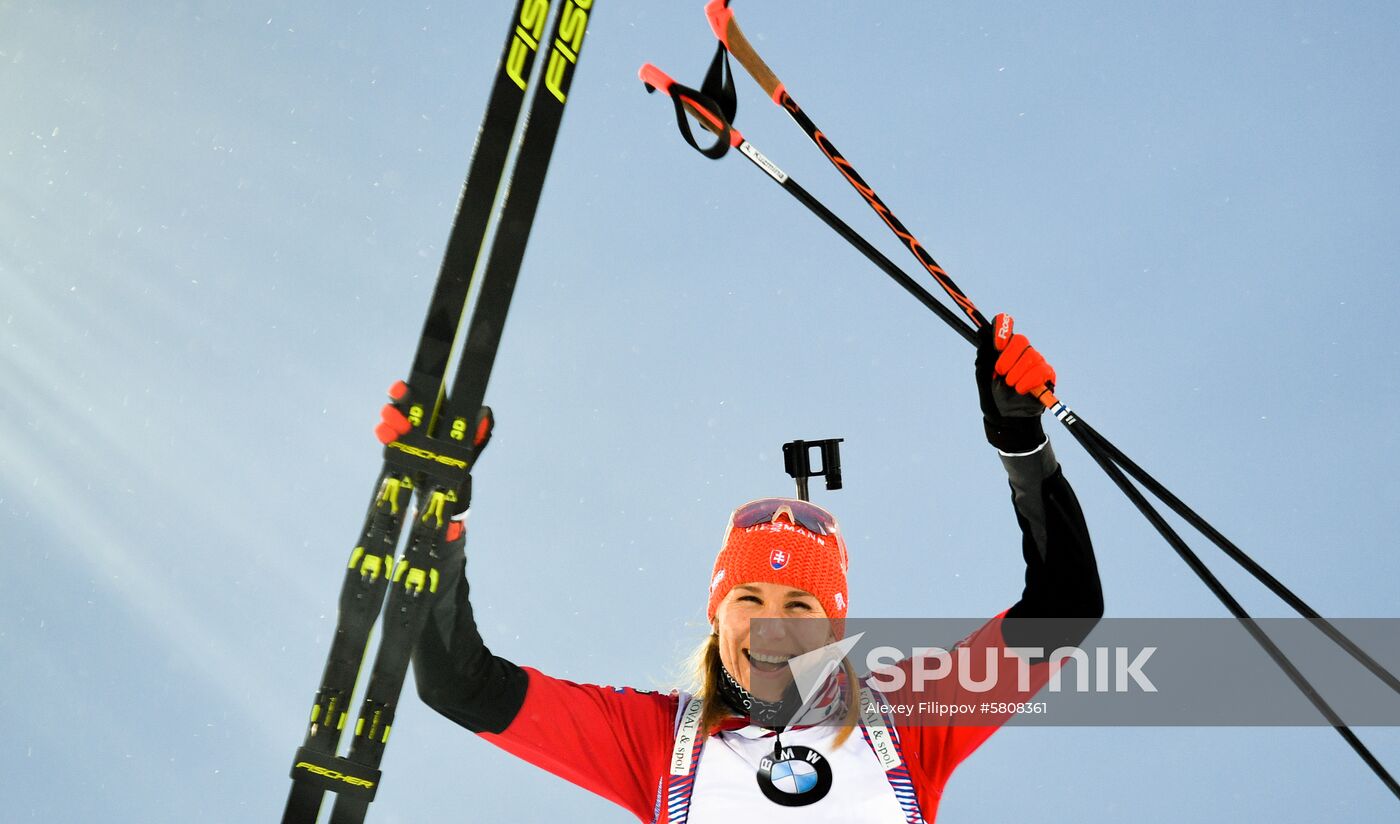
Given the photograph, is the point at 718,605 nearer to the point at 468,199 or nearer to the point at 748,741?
the point at 748,741

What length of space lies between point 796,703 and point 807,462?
1.24 m

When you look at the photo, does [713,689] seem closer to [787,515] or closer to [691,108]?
[787,515]

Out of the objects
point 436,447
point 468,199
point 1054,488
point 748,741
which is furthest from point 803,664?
point 468,199

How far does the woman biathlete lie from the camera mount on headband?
762 mm

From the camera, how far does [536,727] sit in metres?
4.09

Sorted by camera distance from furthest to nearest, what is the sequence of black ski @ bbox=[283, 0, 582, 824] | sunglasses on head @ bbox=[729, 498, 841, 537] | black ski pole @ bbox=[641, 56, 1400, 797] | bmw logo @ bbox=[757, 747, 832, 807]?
1. sunglasses on head @ bbox=[729, 498, 841, 537]
2. black ski pole @ bbox=[641, 56, 1400, 797]
3. bmw logo @ bbox=[757, 747, 832, 807]
4. black ski @ bbox=[283, 0, 582, 824]

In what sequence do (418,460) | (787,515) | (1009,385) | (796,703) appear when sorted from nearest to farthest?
(418,460), (1009,385), (796,703), (787,515)

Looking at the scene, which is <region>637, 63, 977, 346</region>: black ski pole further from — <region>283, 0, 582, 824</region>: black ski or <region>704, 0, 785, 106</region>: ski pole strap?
<region>283, 0, 582, 824</region>: black ski

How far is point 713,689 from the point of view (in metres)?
4.24

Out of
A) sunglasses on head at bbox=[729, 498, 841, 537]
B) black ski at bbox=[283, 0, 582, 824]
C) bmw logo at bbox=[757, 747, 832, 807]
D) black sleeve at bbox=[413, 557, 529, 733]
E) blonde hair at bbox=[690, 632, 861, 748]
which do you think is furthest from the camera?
sunglasses on head at bbox=[729, 498, 841, 537]

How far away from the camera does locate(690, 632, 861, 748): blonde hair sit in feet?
13.4

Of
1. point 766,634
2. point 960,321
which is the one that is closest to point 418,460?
point 766,634

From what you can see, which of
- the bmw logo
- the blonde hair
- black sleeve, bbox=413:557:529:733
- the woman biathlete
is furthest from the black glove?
black sleeve, bbox=413:557:529:733

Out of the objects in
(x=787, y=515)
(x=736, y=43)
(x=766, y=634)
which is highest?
(x=736, y=43)
